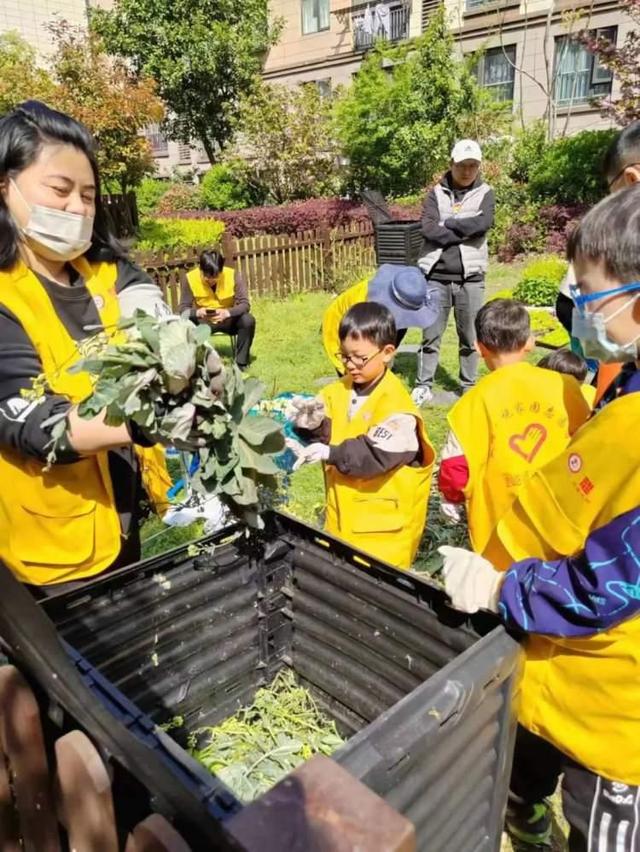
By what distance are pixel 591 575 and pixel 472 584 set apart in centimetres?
24

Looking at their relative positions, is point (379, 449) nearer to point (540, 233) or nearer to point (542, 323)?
point (542, 323)

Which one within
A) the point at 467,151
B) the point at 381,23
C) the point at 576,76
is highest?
the point at 381,23

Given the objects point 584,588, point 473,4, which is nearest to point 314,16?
point 473,4

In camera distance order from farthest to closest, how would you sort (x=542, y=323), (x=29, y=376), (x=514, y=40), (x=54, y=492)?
(x=514, y=40) < (x=542, y=323) < (x=54, y=492) < (x=29, y=376)

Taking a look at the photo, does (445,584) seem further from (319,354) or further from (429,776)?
(319,354)

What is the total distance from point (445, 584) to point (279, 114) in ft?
62.7

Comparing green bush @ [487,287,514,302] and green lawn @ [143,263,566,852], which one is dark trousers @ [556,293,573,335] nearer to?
green lawn @ [143,263,566,852]

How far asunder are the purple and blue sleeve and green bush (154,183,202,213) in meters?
23.6

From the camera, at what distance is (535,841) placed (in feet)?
6.35

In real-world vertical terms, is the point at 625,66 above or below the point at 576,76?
below

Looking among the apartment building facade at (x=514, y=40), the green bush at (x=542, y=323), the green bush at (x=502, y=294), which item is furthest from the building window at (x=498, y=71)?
the green bush at (x=542, y=323)

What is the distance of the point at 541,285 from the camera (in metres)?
9.01

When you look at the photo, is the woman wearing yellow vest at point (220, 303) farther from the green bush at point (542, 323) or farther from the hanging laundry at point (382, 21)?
the hanging laundry at point (382, 21)

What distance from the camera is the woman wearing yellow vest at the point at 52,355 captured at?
155 centimetres
